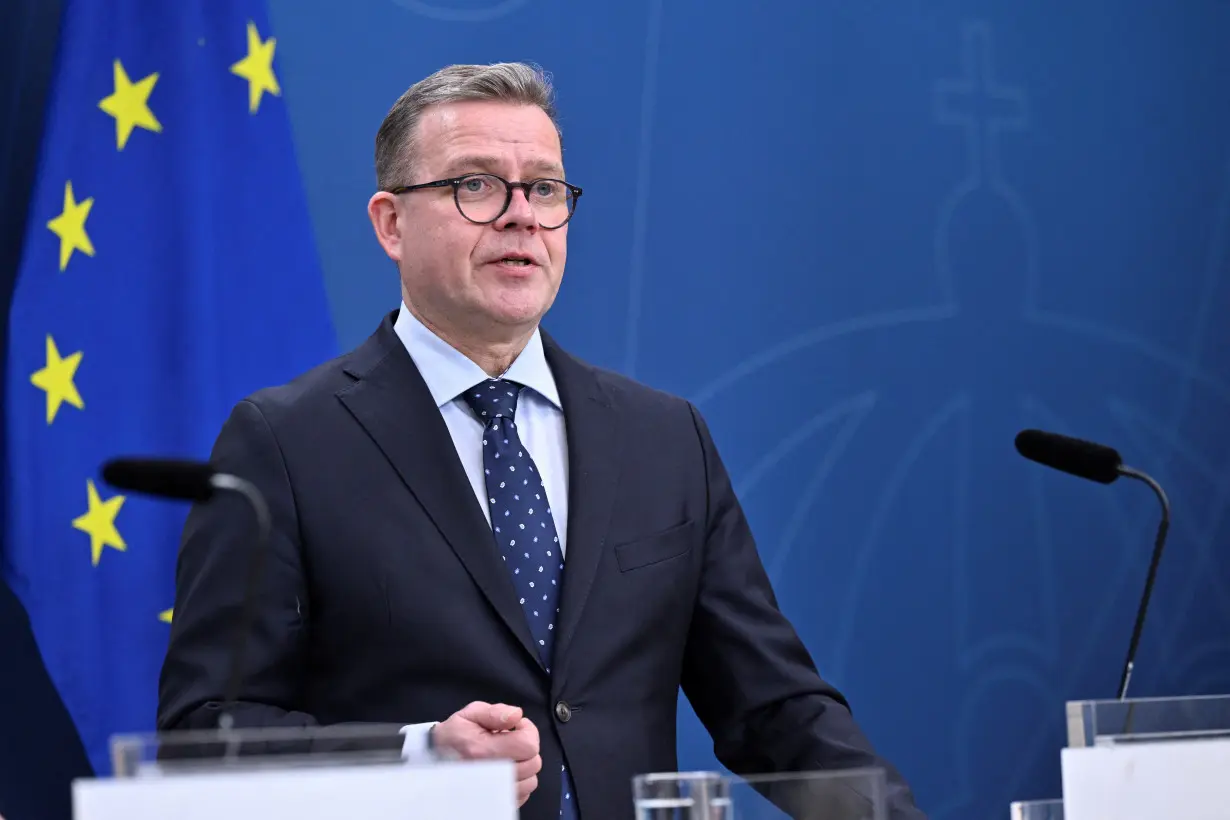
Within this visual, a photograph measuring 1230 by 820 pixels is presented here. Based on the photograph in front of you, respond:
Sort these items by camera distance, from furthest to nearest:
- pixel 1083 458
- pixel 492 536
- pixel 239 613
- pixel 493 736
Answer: pixel 492 536 → pixel 239 613 → pixel 1083 458 → pixel 493 736

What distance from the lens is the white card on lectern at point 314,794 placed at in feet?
3.74

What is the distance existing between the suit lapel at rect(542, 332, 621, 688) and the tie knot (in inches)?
3.6

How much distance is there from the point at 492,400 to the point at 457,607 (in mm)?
334

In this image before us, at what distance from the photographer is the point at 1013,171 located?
11.4ft

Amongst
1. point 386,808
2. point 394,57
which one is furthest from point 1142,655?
point 386,808

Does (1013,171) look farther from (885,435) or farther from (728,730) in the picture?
(728,730)

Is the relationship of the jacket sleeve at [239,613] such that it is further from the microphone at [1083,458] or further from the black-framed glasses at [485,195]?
the microphone at [1083,458]

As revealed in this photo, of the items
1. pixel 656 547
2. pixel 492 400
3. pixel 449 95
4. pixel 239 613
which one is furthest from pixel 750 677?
pixel 449 95

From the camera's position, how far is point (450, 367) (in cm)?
229

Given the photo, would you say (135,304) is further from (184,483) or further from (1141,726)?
(1141,726)

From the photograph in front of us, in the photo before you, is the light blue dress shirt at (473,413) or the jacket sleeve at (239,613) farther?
the light blue dress shirt at (473,413)

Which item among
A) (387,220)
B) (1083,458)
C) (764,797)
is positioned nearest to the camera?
(764,797)

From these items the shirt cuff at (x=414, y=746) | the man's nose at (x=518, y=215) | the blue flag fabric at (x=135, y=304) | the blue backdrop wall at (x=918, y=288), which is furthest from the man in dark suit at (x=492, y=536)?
the blue backdrop wall at (x=918, y=288)

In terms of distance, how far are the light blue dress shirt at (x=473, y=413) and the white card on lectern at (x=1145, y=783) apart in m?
0.89
